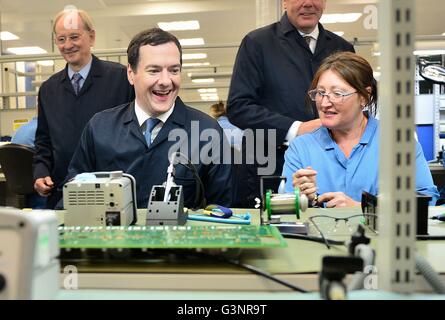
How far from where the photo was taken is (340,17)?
645cm

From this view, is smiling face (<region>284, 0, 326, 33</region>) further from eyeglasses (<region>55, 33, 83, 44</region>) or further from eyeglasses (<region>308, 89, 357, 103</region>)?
eyeglasses (<region>55, 33, 83, 44</region>)

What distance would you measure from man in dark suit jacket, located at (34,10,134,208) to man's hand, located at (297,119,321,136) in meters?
0.85

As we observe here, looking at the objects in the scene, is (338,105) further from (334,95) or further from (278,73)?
(278,73)

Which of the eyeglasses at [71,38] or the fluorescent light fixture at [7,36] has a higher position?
the fluorescent light fixture at [7,36]

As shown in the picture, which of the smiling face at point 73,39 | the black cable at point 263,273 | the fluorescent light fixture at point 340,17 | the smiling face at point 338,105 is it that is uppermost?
the fluorescent light fixture at point 340,17

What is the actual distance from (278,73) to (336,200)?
0.70m

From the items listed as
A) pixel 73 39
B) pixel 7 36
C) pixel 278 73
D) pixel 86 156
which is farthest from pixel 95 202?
pixel 7 36

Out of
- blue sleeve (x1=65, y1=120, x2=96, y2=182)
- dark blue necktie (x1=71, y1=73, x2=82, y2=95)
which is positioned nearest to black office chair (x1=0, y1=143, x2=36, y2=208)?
dark blue necktie (x1=71, y1=73, x2=82, y2=95)

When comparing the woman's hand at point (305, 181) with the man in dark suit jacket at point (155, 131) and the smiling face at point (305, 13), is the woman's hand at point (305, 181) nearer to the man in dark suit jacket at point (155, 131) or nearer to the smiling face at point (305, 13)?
the man in dark suit jacket at point (155, 131)

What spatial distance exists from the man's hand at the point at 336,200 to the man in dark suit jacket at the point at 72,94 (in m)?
1.11

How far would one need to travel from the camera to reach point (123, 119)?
157 cm

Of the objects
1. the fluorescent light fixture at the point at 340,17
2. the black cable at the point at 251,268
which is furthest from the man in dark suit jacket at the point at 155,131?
the fluorescent light fixture at the point at 340,17

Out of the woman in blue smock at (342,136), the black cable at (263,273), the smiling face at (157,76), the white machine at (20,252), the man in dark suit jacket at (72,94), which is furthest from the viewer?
the man in dark suit jacket at (72,94)

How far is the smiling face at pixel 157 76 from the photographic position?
1562 mm
